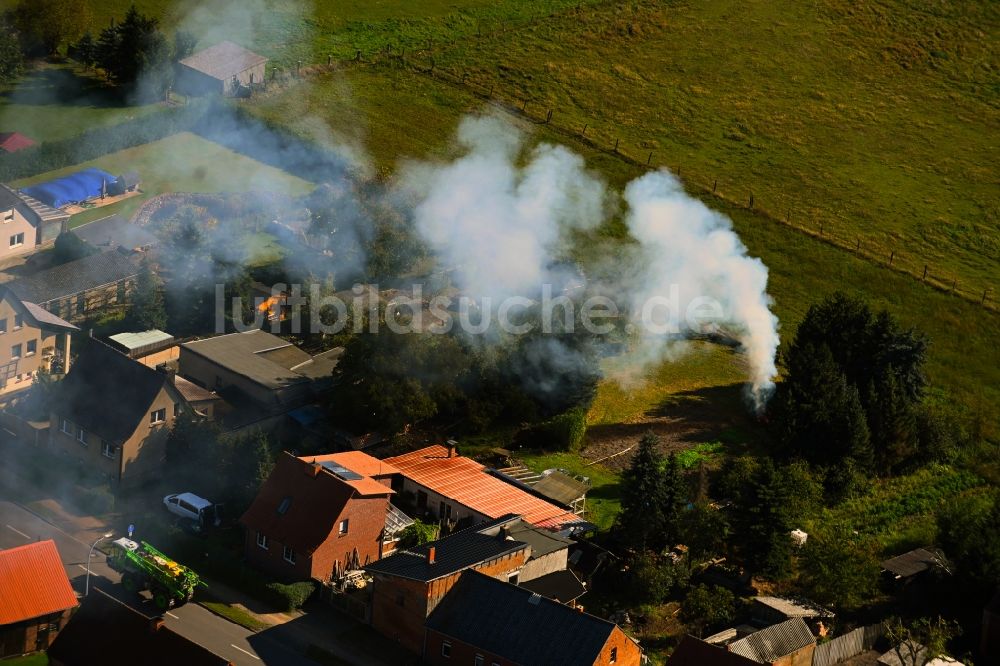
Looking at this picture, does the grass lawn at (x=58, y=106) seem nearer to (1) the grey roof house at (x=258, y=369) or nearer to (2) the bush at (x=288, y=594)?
(1) the grey roof house at (x=258, y=369)

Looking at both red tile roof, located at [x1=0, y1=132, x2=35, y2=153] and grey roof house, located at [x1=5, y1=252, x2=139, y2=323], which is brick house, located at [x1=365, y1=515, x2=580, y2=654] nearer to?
grey roof house, located at [x1=5, y1=252, x2=139, y2=323]

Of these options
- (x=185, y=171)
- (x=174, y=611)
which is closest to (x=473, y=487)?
(x=174, y=611)

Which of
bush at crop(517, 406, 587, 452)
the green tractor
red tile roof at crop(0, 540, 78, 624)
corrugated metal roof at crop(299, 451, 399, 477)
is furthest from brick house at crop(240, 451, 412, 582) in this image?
bush at crop(517, 406, 587, 452)

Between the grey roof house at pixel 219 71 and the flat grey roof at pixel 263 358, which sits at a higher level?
the grey roof house at pixel 219 71

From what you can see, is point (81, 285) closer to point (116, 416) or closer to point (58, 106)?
point (116, 416)

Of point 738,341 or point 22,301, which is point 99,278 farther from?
point 738,341

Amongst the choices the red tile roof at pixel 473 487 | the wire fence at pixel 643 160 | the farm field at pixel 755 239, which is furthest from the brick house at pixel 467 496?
the wire fence at pixel 643 160
